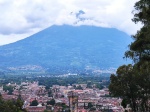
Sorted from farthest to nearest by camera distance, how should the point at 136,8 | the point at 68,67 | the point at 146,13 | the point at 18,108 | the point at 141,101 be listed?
the point at 68,67 < the point at 18,108 < the point at 141,101 < the point at 136,8 < the point at 146,13

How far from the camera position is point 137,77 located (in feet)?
38.7

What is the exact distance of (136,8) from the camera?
10.4 meters

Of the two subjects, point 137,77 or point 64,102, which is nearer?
point 137,77

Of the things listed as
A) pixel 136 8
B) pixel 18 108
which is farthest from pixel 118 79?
pixel 18 108

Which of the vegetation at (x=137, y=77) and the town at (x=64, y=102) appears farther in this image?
the town at (x=64, y=102)

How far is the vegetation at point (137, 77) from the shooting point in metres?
11.0

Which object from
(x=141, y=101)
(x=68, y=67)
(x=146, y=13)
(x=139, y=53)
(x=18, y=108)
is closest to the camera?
(x=146, y=13)

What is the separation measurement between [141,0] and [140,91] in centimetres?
332

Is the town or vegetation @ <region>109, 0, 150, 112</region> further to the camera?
the town

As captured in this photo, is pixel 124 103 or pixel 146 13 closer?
pixel 146 13

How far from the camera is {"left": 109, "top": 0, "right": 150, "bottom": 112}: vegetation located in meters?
11.0

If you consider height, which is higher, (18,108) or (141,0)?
(141,0)

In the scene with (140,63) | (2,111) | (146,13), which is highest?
(146,13)

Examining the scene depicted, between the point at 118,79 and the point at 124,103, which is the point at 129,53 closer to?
the point at 118,79
